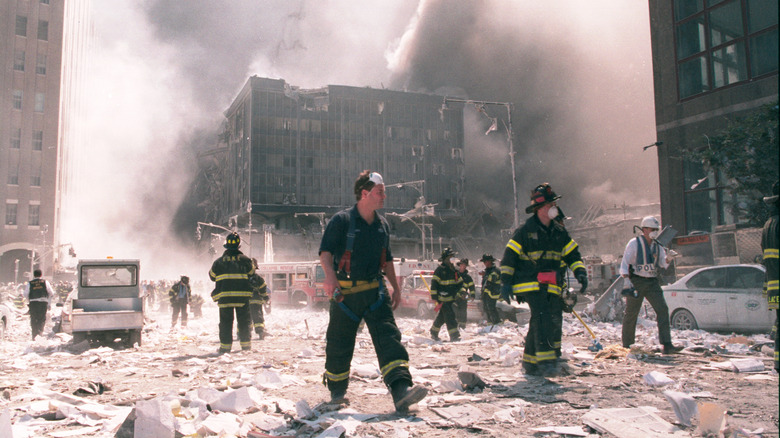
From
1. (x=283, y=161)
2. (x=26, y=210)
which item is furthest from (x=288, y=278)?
(x=283, y=161)

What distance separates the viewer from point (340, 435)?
3707mm

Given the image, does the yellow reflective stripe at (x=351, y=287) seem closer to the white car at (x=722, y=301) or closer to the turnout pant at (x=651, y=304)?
the turnout pant at (x=651, y=304)

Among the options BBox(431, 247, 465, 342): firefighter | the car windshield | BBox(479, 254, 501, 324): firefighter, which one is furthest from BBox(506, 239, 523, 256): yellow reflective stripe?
the car windshield

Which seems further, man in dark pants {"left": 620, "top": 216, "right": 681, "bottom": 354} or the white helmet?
the white helmet

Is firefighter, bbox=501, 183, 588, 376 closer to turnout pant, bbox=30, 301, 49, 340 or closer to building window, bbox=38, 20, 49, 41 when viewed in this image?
turnout pant, bbox=30, 301, 49, 340

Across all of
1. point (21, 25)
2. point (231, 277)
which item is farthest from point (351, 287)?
point (21, 25)

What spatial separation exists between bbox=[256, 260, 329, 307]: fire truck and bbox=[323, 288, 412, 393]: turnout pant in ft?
64.2

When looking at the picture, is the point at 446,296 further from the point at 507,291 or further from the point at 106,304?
the point at 106,304

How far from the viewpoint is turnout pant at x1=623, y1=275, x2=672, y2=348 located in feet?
25.0

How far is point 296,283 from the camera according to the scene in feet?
88.4

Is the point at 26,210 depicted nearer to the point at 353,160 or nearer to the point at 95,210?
the point at 95,210

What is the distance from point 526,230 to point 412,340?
14.5ft

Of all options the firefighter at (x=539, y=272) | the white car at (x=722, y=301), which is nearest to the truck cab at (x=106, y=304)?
the firefighter at (x=539, y=272)

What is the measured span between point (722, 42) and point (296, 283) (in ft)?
68.7
